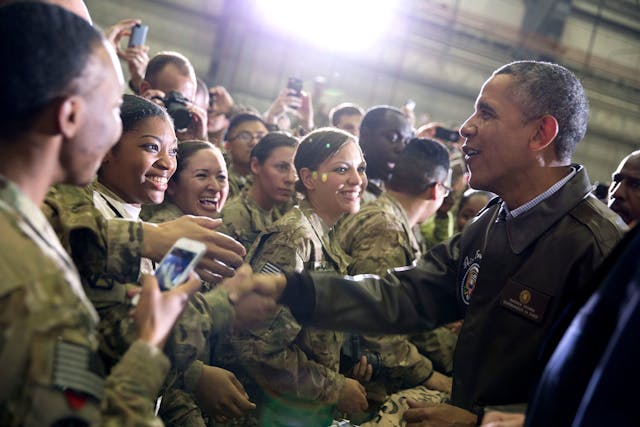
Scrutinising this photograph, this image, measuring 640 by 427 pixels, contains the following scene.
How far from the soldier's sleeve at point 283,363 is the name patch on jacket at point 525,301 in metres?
1.02

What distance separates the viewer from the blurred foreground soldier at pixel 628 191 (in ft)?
10.9

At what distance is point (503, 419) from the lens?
1682 mm

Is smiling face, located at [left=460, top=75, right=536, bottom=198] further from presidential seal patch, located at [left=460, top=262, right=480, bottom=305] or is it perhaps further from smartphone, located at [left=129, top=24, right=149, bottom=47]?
smartphone, located at [left=129, top=24, right=149, bottom=47]

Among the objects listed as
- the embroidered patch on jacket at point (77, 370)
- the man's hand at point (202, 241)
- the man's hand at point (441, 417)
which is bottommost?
the man's hand at point (441, 417)

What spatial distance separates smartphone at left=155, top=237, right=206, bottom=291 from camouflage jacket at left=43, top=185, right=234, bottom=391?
27cm

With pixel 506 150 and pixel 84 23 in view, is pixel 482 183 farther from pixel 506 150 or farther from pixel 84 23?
pixel 84 23

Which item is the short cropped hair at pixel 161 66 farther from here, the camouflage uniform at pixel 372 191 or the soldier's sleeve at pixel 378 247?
the soldier's sleeve at pixel 378 247

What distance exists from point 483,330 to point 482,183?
614 mm

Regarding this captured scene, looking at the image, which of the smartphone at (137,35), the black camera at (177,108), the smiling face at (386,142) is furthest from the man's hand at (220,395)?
the smartphone at (137,35)

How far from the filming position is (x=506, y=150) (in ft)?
7.53

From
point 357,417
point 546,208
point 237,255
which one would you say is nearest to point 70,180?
point 237,255

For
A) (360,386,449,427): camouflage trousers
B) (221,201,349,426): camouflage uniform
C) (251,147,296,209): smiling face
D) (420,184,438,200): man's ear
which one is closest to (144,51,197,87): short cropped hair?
(251,147,296,209): smiling face

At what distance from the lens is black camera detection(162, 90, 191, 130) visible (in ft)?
11.5

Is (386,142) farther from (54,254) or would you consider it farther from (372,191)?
(54,254)
